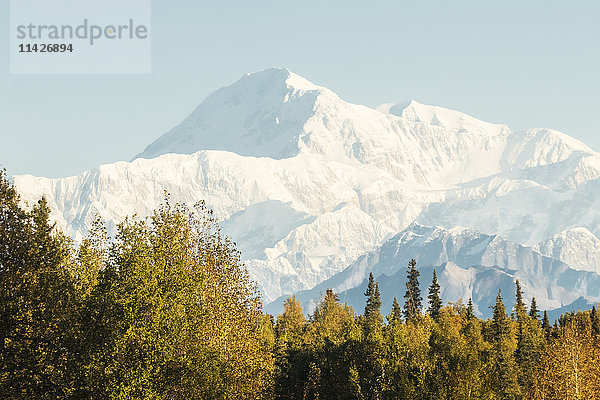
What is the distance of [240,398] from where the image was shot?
6219 cm

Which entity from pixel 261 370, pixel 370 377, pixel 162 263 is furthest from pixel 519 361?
pixel 162 263

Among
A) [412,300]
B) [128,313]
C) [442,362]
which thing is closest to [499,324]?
[412,300]

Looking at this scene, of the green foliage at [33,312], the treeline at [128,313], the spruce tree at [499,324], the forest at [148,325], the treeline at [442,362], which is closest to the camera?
the treeline at [128,313]

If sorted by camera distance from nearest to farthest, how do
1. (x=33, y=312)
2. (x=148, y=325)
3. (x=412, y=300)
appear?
(x=148, y=325) → (x=33, y=312) → (x=412, y=300)

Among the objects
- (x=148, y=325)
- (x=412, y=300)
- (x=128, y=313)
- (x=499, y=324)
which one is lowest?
(x=148, y=325)

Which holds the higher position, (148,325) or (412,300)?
(412,300)

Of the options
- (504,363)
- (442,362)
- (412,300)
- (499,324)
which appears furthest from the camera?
(412,300)

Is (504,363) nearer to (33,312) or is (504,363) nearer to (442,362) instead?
(442,362)

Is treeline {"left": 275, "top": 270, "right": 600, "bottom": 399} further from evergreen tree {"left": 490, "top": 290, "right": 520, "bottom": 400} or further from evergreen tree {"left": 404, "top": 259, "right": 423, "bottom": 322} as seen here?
evergreen tree {"left": 404, "top": 259, "right": 423, "bottom": 322}

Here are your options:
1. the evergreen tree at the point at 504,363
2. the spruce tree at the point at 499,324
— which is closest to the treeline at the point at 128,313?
the evergreen tree at the point at 504,363

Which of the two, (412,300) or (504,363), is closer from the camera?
(504,363)

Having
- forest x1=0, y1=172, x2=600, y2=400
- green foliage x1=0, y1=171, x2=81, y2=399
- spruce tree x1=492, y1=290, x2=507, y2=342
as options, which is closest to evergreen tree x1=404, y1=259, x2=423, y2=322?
spruce tree x1=492, y1=290, x2=507, y2=342

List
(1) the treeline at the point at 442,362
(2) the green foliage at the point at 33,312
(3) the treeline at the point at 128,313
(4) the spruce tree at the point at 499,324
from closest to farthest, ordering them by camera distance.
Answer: (3) the treeline at the point at 128,313 → (2) the green foliage at the point at 33,312 → (1) the treeline at the point at 442,362 → (4) the spruce tree at the point at 499,324

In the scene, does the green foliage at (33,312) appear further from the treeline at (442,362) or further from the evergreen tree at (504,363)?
the evergreen tree at (504,363)
